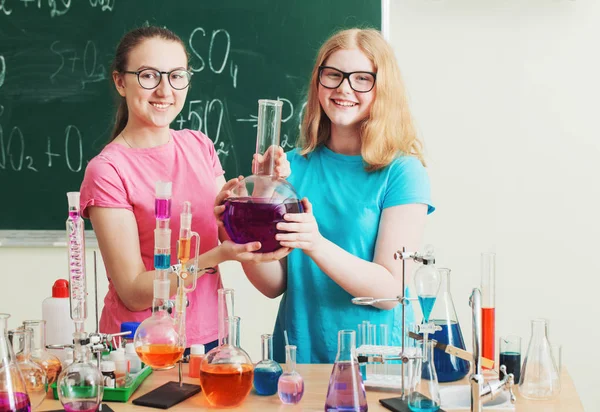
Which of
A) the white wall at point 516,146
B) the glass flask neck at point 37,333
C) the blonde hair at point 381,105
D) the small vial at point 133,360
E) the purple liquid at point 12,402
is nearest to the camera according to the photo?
the purple liquid at point 12,402

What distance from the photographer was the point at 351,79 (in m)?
1.97

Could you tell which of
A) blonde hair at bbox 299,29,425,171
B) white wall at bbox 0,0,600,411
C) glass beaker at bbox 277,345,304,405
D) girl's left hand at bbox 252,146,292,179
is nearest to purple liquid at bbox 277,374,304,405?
glass beaker at bbox 277,345,304,405

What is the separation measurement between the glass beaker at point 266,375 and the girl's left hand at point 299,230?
0.21 metres

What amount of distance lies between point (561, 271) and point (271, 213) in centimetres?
186

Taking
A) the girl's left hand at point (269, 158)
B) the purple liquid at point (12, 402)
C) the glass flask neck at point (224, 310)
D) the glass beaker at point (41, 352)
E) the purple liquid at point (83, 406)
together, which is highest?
the girl's left hand at point (269, 158)

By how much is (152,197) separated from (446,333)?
847mm

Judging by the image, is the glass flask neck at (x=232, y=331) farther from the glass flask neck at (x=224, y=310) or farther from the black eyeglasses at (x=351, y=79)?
the black eyeglasses at (x=351, y=79)

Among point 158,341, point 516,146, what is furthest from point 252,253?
point 516,146

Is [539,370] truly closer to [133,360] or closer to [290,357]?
[290,357]

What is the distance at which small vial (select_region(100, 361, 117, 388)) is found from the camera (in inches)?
60.1

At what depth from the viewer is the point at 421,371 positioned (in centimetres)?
145

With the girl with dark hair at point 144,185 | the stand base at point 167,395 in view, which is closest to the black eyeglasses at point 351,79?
the girl with dark hair at point 144,185

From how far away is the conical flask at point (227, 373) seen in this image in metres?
1.46

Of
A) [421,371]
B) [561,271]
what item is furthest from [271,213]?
[561,271]
